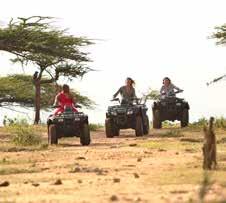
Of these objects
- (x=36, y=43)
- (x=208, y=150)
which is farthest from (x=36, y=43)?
(x=208, y=150)

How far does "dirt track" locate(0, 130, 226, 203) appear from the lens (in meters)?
7.71

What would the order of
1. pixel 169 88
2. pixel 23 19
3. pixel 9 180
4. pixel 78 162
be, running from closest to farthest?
1. pixel 9 180
2. pixel 78 162
3. pixel 169 88
4. pixel 23 19

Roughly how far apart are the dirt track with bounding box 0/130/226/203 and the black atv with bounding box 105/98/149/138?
19.3 ft

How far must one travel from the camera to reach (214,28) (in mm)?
28750

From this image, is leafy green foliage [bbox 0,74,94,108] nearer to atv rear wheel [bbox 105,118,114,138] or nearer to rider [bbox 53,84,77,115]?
atv rear wheel [bbox 105,118,114,138]

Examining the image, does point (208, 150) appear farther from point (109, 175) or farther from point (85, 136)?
point (85, 136)

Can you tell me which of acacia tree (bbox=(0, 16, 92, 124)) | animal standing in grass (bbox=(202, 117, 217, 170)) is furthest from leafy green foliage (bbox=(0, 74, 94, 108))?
animal standing in grass (bbox=(202, 117, 217, 170))

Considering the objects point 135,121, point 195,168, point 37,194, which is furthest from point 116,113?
point 37,194

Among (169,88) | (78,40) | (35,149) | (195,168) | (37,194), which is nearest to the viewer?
(37,194)

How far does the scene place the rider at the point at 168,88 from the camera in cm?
2412

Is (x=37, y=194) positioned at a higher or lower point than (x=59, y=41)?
lower

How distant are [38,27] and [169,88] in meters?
5.81

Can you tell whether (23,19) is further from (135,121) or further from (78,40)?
(135,121)

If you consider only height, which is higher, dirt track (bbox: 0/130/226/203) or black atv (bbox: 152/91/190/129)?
black atv (bbox: 152/91/190/129)
